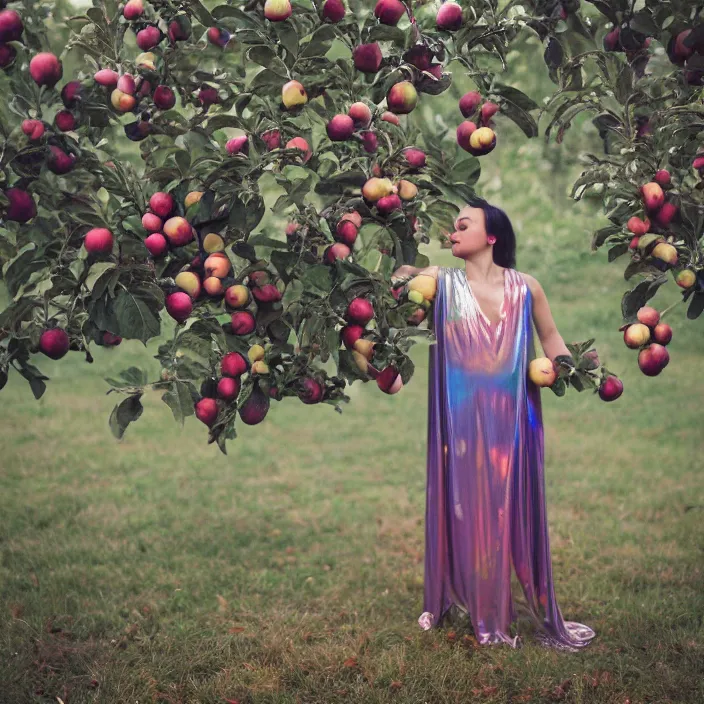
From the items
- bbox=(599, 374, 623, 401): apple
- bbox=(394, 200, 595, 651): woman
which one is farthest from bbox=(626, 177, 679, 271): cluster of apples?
bbox=(394, 200, 595, 651): woman

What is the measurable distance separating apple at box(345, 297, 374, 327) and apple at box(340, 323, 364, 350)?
0.02m

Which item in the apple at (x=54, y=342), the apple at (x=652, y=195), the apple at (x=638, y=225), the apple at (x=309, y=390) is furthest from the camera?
the apple at (x=638, y=225)

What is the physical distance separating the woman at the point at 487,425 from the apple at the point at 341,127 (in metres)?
0.90

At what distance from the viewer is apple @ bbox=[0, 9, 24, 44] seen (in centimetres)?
234

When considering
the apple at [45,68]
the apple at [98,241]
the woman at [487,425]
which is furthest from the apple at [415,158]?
the apple at [45,68]

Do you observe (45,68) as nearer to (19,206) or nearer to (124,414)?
(19,206)

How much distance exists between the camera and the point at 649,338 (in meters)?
2.87

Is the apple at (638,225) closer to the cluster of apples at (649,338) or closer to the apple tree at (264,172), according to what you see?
the apple tree at (264,172)

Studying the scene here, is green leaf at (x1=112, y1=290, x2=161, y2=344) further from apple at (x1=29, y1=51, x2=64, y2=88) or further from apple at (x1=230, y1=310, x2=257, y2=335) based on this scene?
apple at (x1=29, y1=51, x2=64, y2=88)

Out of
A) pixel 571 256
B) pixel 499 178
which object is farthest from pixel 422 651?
pixel 571 256

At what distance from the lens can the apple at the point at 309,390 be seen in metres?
2.58

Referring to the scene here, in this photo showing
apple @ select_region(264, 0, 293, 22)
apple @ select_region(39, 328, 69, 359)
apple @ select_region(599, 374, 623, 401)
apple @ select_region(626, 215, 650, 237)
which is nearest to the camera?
apple @ select_region(264, 0, 293, 22)

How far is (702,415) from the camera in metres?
7.82

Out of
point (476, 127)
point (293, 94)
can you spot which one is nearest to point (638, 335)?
point (476, 127)
